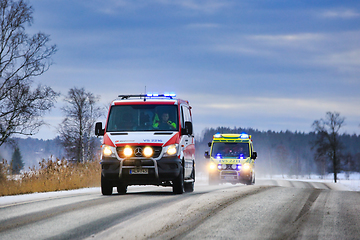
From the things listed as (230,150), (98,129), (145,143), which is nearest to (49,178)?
(98,129)

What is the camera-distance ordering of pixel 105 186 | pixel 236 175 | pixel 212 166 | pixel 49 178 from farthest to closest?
pixel 212 166 < pixel 236 175 < pixel 49 178 < pixel 105 186

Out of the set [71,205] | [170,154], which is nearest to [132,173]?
[170,154]

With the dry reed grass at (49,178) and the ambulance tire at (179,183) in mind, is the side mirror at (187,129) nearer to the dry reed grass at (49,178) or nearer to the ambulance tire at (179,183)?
the ambulance tire at (179,183)

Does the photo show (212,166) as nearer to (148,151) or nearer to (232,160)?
(232,160)

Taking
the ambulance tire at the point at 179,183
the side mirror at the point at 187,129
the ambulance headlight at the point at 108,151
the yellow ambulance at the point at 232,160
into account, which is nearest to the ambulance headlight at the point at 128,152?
the ambulance headlight at the point at 108,151

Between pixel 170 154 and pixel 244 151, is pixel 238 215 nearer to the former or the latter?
pixel 170 154

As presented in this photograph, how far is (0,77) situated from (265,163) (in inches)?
5686

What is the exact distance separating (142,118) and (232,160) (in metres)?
12.6

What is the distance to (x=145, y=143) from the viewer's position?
13.5 meters

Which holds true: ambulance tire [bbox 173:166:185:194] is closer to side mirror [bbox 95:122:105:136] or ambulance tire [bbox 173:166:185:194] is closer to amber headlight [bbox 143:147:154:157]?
amber headlight [bbox 143:147:154:157]

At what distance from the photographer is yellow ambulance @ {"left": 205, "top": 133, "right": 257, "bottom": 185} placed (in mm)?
25969

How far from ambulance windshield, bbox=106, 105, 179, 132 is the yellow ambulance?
1211 centimetres

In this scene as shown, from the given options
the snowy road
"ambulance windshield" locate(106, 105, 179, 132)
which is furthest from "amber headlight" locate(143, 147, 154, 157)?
the snowy road

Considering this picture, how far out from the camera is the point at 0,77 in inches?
1134
